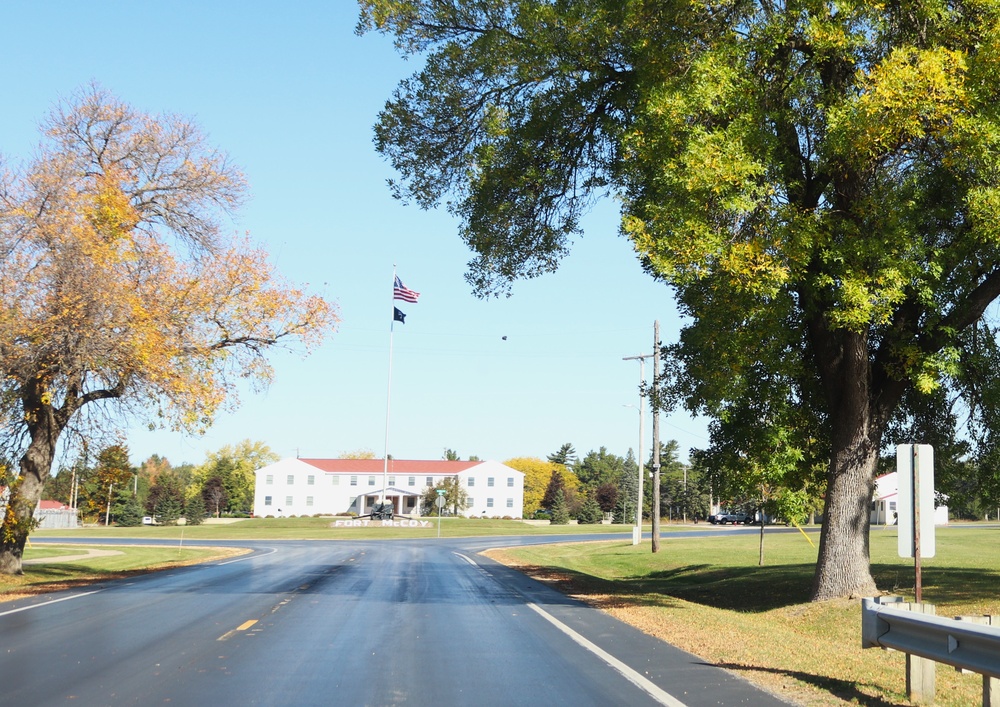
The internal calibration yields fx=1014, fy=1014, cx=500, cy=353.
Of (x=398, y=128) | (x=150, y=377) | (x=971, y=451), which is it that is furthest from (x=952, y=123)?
(x=150, y=377)

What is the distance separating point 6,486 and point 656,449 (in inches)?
1113

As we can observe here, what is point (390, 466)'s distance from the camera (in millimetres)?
128750

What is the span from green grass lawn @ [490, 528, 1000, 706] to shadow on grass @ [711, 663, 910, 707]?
10 millimetres

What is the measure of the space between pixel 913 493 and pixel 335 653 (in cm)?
633

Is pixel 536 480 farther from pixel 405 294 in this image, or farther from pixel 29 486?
pixel 29 486

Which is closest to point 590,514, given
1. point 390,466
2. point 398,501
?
point 398,501

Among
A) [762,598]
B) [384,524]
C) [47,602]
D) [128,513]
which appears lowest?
[128,513]

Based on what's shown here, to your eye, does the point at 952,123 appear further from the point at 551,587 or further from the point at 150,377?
the point at 150,377

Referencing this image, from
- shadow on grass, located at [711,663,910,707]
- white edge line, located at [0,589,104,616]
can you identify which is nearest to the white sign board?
shadow on grass, located at [711,663,910,707]

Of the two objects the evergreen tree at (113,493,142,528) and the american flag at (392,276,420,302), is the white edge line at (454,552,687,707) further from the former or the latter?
the evergreen tree at (113,493,142,528)

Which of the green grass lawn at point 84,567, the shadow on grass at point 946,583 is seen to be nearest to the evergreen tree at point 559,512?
the green grass lawn at point 84,567

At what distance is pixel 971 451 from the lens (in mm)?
19266

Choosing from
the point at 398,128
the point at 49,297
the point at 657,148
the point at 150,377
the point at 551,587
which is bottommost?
the point at 551,587

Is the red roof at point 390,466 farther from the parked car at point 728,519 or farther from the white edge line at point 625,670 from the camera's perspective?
the white edge line at point 625,670
